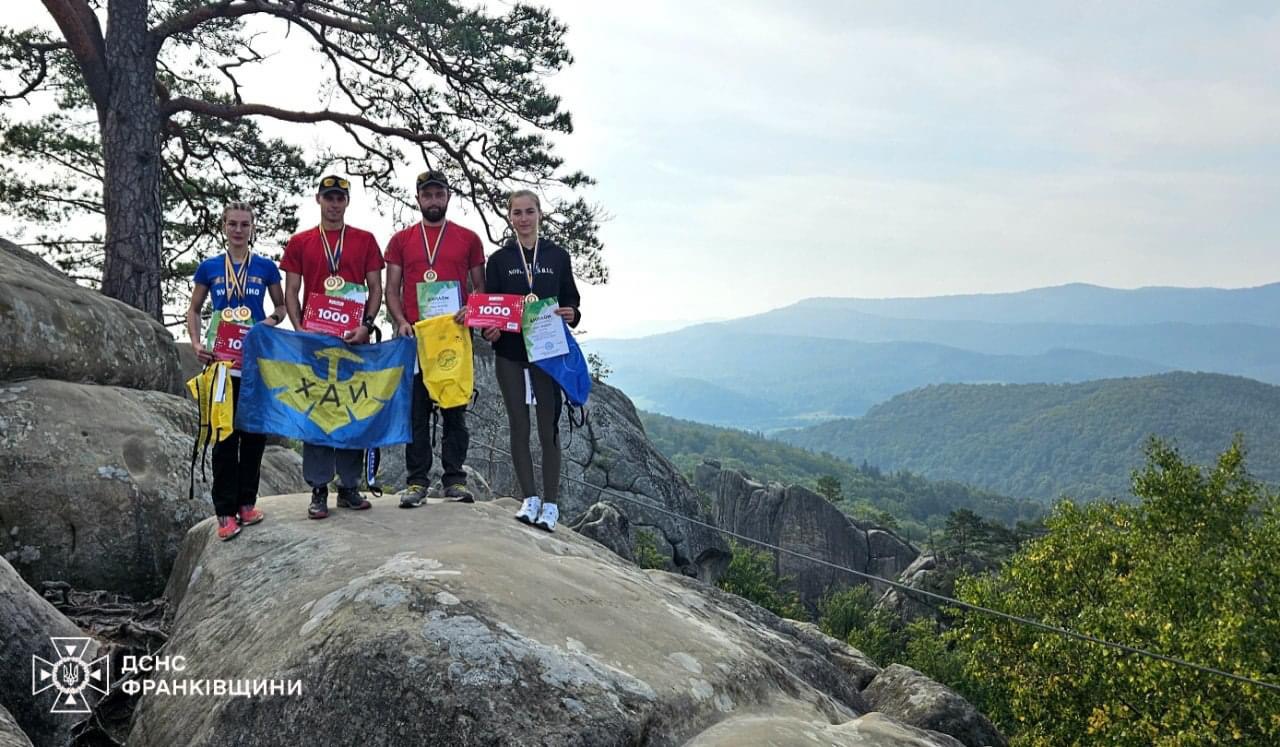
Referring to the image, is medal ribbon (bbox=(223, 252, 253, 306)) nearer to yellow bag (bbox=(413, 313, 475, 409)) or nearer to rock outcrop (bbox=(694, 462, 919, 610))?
yellow bag (bbox=(413, 313, 475, 409))

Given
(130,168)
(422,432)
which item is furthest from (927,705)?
(130,168)

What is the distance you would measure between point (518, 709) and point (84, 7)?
14793 millimetres

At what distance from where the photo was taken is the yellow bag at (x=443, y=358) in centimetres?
703

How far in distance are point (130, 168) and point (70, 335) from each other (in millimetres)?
6622

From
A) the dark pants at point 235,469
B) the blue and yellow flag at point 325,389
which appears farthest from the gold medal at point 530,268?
the dark pants at point 235,469

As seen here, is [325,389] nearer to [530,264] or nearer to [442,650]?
[530,264]

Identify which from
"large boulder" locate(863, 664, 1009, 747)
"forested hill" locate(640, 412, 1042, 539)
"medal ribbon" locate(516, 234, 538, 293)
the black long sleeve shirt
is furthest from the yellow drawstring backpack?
"forested hill" locate(640, 412, 1042, 539)

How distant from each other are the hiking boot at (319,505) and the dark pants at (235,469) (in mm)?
402

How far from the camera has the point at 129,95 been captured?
14.4 m

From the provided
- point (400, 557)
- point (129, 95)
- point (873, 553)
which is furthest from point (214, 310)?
point (873, 553)

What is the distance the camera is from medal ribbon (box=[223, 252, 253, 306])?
658 cm

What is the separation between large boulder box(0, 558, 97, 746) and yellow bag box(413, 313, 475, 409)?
285cm

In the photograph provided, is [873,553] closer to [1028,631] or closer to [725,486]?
[725,486]

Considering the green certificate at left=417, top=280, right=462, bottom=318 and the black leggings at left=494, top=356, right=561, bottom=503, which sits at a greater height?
the green certificate at left=417, top=280, right=462, bottom=318
